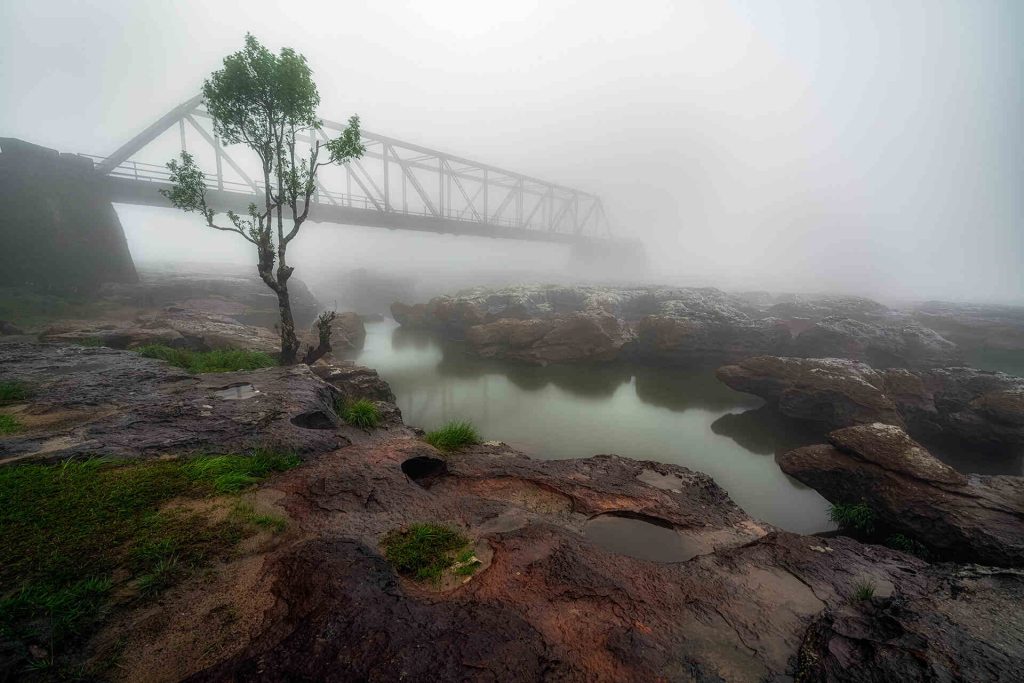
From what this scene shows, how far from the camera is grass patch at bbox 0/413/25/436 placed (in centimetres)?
539

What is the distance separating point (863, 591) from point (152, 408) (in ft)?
34.8

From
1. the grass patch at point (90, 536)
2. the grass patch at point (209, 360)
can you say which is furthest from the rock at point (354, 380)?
the grass patch at point (90, 536)

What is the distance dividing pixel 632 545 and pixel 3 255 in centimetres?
3042

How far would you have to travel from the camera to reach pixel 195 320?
17.4 m

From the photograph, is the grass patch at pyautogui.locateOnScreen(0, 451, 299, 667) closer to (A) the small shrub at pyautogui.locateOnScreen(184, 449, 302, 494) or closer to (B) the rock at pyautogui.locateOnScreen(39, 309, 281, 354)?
(A) the small shrub at pyautogui.locateOnScreen(184, 449, 302, 494)

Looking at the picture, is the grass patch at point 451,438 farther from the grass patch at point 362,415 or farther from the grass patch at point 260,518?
the grass patch at point 260,518

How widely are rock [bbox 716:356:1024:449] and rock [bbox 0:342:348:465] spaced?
13.9 metres

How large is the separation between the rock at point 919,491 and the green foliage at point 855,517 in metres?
0.11

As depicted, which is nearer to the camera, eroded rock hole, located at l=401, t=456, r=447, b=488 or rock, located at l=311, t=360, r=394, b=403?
eroded rock hole, located at l=401, t=456, r=447, b=488

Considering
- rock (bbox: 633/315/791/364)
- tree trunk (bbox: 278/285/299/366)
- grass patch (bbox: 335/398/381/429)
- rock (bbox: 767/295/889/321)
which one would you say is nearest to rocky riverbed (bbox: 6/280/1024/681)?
grass patch (bbox: 335/398/381/429)

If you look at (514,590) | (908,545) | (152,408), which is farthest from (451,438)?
(908,545)

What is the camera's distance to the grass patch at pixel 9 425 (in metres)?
5.39

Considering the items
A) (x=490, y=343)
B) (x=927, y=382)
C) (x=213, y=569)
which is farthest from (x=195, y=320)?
(x=927, y=382)

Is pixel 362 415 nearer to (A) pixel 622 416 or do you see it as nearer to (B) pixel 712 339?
(A) pixel 622 416
